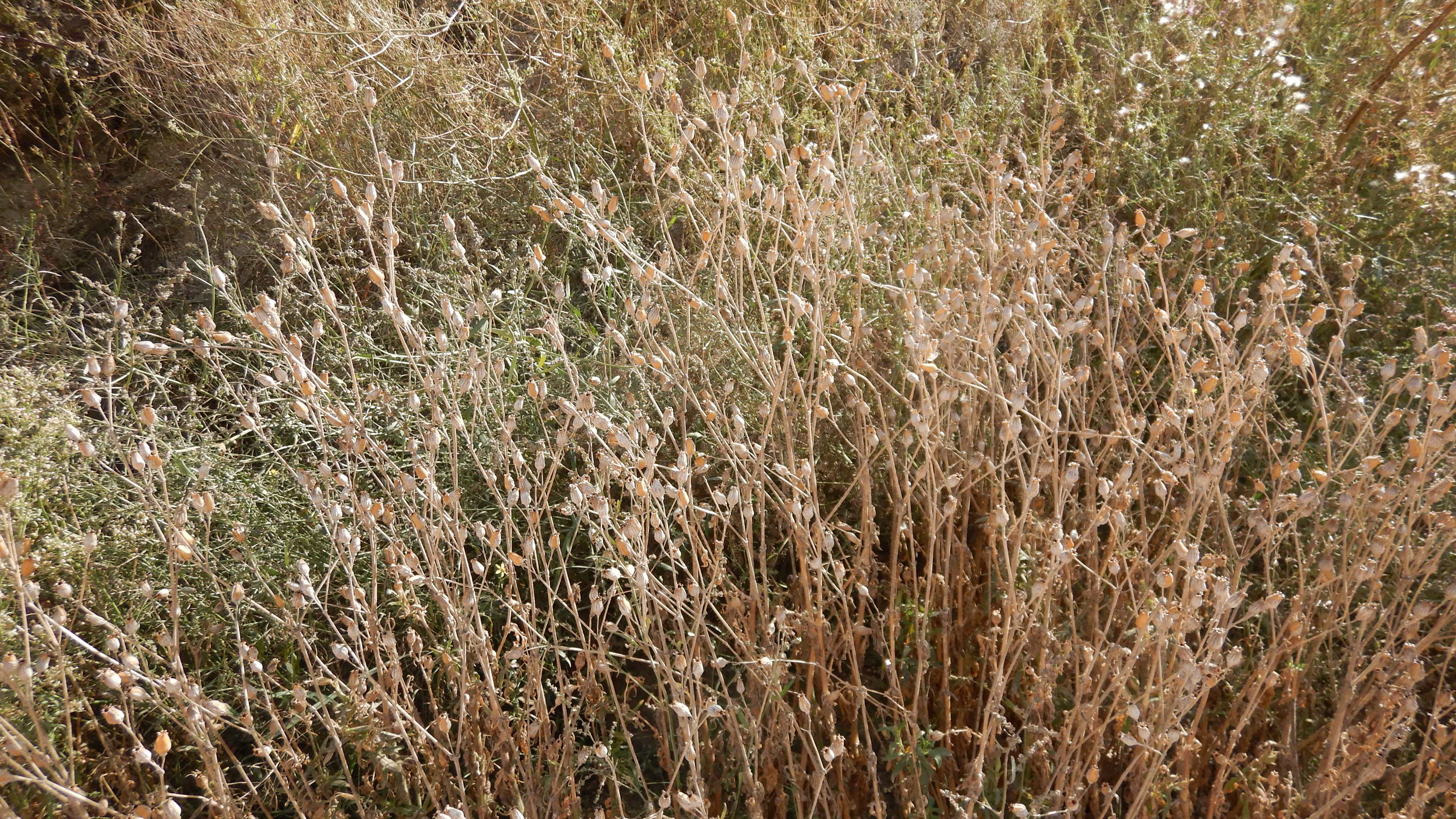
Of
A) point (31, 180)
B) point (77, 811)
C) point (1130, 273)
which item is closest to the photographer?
point (77, 811)

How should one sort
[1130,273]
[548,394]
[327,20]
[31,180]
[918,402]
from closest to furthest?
[1130,273], [918,402], [548,394], [327,20], [31,180]

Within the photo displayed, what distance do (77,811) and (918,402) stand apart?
1502mm

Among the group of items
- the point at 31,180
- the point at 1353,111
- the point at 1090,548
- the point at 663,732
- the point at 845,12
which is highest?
the point at 1353,111

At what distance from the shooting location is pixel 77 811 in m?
1.14

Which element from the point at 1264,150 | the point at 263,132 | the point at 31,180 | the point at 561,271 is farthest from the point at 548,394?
the point at 31,180

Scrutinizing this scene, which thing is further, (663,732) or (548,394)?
(548,394)

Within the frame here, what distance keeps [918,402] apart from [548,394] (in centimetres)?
81

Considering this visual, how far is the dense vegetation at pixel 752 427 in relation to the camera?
138 centimetres

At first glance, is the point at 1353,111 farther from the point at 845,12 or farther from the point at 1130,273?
the point at 1130,273

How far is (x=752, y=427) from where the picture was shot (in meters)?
2.29

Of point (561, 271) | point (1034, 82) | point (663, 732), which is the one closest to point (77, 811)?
point (663, 732)

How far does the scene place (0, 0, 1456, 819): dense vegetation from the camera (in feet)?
4.52

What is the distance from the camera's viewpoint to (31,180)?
3.78m

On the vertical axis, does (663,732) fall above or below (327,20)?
below
